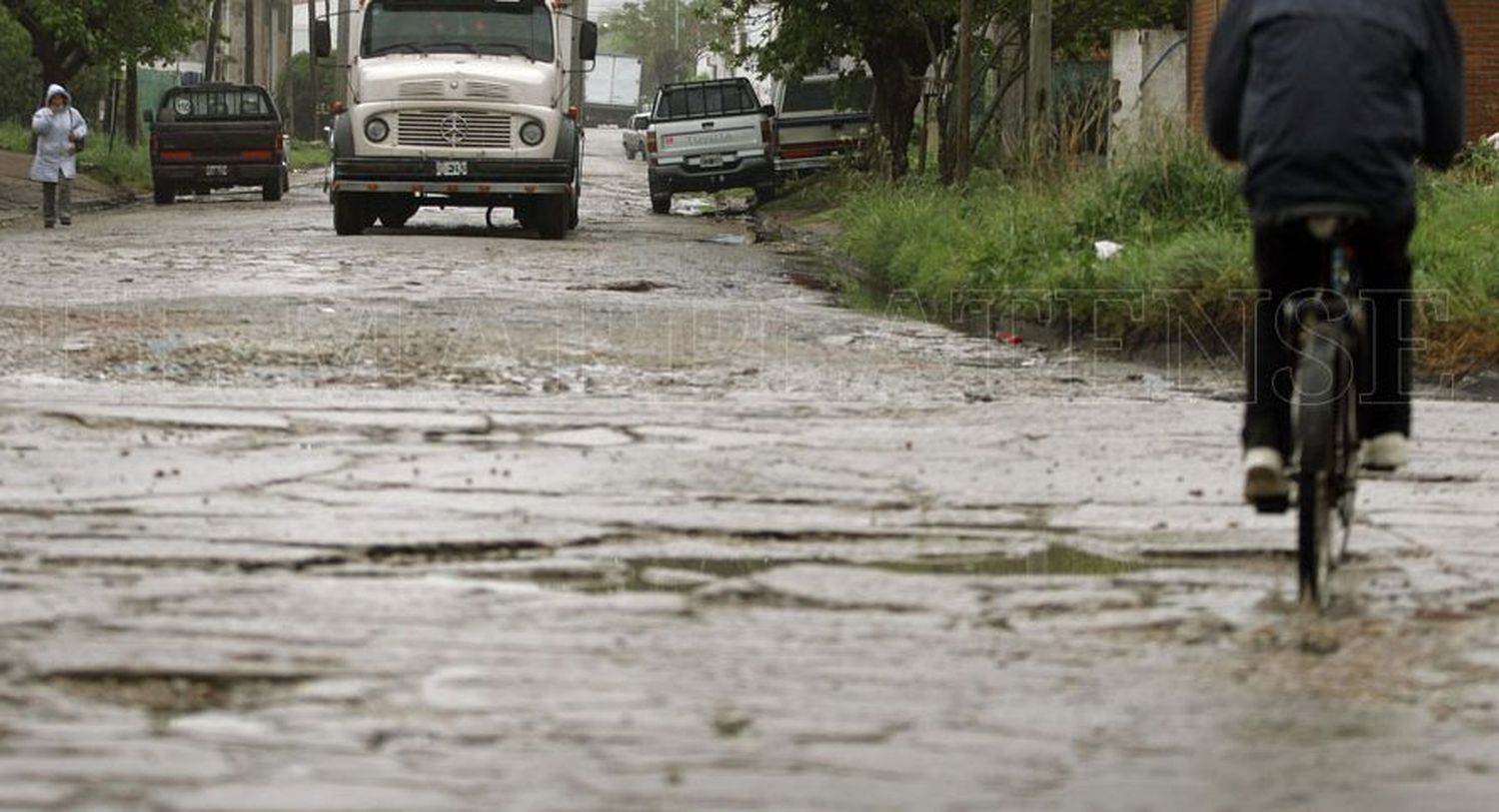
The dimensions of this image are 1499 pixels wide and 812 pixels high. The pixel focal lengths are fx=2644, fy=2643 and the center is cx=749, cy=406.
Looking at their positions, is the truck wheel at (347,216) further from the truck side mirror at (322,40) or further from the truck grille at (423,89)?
the truck side mirror at (322,40)

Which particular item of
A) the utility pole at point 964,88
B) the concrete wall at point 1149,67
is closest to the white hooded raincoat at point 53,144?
the utility pole at point 964,88

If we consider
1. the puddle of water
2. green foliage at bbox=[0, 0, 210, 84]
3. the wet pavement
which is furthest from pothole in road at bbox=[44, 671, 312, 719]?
green foliage at bbox=[0, 0, 210, 84]

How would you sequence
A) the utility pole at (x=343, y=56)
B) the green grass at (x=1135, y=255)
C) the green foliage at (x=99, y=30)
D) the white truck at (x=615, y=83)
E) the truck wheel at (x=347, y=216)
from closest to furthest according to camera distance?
the green grass at (x=1135, y=255)
the truck wheel at (x=347, y=216)
the utility pole at (x=343, y=56)
the green foliage at (x=99, y=30)
the white truck at (x=615, y=83)

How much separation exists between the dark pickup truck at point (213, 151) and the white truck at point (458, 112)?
45.1 feet

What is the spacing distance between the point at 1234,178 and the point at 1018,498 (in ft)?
33.3

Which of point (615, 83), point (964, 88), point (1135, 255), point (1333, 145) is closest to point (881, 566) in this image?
point (1333, 145)

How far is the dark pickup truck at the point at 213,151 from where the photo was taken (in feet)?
136

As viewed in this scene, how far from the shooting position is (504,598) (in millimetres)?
6395

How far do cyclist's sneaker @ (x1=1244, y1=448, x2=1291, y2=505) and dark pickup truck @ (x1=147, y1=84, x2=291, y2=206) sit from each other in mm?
36158

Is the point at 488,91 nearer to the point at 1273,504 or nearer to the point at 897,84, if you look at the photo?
the point at 897,84

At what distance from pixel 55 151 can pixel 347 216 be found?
471cm

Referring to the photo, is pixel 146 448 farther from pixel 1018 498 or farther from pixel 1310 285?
pixel 1310 285

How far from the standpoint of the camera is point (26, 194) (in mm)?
38344

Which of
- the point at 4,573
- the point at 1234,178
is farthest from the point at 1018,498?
the point at 1234,178
